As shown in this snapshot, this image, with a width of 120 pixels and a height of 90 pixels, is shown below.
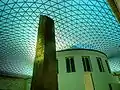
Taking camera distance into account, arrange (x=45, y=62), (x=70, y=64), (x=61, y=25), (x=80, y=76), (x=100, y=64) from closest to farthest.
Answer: (x=45, y=62) < (x=80, y=76) < (x=70, y=64) < (x=100, y=64) < (x=61, y=25)

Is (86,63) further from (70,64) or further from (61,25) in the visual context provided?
(61,25)

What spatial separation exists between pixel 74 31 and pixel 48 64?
75.3 feet

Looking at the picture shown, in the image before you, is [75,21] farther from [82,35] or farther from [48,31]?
[48,31]

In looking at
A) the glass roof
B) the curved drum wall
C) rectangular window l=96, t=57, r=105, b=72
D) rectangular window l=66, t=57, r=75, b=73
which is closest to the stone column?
the curved drum wall

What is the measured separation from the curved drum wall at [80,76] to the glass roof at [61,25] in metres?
7.46

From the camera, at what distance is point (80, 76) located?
15117 mm

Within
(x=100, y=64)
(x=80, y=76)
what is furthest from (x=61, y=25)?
(x=80, y=76)

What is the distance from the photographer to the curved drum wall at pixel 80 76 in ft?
49.2

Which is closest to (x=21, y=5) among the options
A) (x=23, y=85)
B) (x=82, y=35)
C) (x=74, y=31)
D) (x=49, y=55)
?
(x=74, y=31)

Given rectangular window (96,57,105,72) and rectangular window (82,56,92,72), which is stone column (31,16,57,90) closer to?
rectangular window (82,56,92,72)

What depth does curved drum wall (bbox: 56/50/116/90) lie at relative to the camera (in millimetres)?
14984

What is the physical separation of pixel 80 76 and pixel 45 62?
43.7 ft

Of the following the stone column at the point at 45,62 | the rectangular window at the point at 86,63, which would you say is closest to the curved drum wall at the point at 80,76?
the rectangular window at the point at 86,63

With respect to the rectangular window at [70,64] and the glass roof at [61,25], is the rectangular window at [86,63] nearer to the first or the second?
the rectangular window at [70,64]
